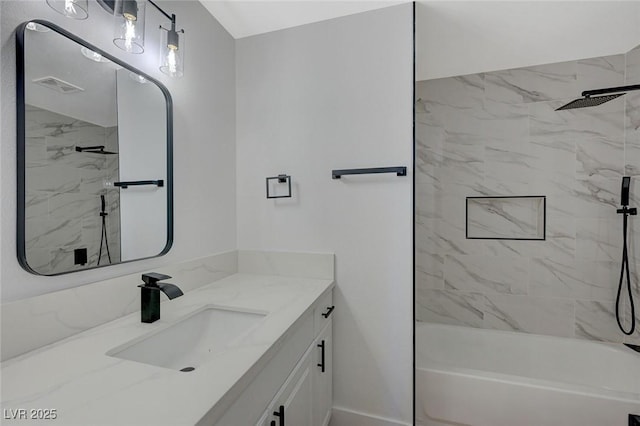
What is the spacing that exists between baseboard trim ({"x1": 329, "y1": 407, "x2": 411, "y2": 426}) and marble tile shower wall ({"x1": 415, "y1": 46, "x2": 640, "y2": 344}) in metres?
1.00

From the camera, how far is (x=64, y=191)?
0.87 metres

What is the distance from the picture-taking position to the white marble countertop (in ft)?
1.79

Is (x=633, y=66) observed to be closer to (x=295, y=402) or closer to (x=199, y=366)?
(x=295, y=402)

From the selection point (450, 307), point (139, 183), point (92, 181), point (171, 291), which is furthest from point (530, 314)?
point (92, 181)

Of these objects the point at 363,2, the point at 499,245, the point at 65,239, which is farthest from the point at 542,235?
the point at 65,239

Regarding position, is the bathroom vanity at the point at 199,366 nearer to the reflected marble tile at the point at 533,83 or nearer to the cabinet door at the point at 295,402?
the cabinet door at the point at 295,402

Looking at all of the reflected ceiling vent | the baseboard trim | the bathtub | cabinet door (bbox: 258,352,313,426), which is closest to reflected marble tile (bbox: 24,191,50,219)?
the reflected ceiling vent

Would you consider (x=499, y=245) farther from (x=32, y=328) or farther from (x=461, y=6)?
(x=32, y=328)

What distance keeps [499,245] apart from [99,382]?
2.43 m

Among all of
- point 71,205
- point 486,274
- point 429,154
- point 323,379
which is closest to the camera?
point 71,205

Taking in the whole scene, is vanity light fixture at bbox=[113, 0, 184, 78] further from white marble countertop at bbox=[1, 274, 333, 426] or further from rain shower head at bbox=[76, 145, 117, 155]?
white marble countertop at bbox=[1, 274, 333, 426]

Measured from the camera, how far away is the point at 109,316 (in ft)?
3.24

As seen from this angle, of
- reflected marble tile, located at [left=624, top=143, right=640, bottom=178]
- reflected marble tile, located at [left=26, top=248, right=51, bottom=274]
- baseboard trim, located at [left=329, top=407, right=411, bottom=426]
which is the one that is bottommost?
baseboard trim, located at [left=329, top=407, right=411, bottom=426]

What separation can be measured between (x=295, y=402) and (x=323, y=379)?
41 centimetres
